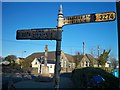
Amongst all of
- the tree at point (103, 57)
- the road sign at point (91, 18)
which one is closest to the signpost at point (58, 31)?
the road sign at point (91, 18)

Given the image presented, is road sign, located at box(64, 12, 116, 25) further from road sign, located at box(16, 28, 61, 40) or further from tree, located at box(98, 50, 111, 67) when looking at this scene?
tree, located at box(98, 50, 111, 67)

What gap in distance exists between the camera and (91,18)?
570 cm

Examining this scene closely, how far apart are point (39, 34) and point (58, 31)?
687 millimetres

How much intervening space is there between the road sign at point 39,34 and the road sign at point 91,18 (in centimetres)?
47

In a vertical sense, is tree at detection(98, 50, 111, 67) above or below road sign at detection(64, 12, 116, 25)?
below

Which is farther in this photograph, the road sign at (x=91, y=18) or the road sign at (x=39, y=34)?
the road sign at (x=39, y=34)

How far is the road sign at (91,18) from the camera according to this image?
5.41m

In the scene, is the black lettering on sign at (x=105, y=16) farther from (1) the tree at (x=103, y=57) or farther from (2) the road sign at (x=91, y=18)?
(1) the tree at (x=103, y=57)

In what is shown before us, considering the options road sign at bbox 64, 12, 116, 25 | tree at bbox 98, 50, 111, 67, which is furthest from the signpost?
tree at bbox 98, 50, 111, 67

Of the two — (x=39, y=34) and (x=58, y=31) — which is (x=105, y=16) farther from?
(x=39, y=34)

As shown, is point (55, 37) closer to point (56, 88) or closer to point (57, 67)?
point (57, 67)

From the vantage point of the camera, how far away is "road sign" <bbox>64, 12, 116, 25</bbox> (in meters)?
5.41

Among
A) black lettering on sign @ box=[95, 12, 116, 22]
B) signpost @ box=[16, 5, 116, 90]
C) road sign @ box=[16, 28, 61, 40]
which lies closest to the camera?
black lettering on sign @ box=[95, 12, 116, 22]

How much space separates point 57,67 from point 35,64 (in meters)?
58.7
